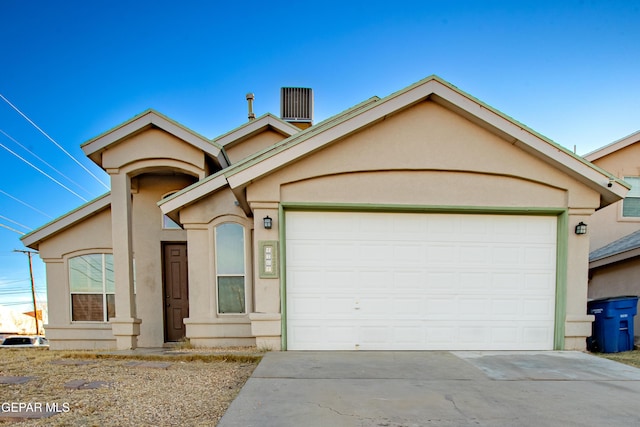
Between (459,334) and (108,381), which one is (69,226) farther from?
(459,334)

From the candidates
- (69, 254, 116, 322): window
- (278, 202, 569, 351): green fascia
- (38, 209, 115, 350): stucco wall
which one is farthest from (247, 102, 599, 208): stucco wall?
(69, 254, 116, 322): window

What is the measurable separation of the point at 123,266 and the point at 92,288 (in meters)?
2.15

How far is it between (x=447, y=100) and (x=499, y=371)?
4.41 meters

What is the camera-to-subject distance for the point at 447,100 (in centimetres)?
540

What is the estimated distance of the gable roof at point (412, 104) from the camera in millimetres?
5270

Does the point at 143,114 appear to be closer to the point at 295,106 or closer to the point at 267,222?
the point at 267,222

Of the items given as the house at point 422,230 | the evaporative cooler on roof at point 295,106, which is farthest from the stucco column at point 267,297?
the evaporative cooler on roof at point 295,106

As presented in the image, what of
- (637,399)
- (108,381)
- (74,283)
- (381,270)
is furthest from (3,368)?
(637,399)

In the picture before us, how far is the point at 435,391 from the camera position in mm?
3721

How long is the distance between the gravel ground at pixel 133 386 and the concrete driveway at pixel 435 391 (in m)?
0.56

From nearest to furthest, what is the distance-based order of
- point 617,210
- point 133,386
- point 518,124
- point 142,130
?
point 133,386 < point 518,124 < point 142,130 < point 617,210

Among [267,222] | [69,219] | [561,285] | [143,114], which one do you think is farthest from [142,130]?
[561,285]

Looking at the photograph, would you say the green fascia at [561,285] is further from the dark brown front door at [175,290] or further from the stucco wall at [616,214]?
the dark brown front door at [175,290]

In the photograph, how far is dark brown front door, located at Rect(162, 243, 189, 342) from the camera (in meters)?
8.30
